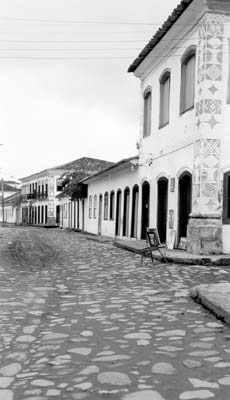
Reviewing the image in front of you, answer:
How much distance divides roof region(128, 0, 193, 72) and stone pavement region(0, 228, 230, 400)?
7134 millimetres

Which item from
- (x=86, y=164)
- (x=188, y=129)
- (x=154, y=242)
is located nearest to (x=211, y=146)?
(x=188, y=129)

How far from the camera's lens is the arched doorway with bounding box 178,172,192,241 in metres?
13.7

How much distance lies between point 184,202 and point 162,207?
2145 mm

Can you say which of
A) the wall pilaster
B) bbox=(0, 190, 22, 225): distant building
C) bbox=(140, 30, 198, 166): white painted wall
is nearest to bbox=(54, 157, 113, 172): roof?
bbox=(0, 190, 22, 225): distant building

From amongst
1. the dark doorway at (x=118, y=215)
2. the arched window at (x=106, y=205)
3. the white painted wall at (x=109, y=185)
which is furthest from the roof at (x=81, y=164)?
the dark doorway at (x=118, y=215)

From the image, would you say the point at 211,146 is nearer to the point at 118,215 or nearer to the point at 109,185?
the point at 118,215

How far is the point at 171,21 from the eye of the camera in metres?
13.2

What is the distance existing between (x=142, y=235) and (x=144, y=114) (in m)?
4.65

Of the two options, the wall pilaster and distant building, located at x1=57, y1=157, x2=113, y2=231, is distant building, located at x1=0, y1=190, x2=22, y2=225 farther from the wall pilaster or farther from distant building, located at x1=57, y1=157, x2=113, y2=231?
the wall pilaster

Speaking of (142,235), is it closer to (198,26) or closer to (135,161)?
(135,161)

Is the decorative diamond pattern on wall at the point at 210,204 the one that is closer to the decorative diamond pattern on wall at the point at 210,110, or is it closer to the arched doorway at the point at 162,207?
the decorative diamond pattern on wall at the point at 210,110

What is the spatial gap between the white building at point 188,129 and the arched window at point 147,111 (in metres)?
0.04

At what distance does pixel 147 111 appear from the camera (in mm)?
18344

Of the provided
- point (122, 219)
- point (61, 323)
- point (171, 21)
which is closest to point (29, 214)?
point (122, 219)
